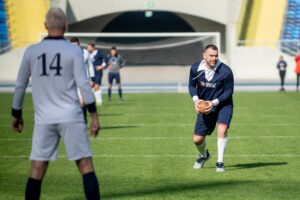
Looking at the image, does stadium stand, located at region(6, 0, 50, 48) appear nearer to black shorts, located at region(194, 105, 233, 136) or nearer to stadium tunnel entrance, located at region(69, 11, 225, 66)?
stadium tunnel entrance, located at region(69, 11, 225, 66)

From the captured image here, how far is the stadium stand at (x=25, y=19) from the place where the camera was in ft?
172

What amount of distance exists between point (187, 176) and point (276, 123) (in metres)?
9.53

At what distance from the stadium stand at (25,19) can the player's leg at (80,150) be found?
44.0 m

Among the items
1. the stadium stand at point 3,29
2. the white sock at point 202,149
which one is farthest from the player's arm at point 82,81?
the stadium stand at point 3,29

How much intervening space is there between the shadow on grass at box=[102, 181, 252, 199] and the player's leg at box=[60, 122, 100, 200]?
2036mm

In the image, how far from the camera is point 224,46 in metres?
54.3

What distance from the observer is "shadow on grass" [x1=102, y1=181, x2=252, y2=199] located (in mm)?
10493

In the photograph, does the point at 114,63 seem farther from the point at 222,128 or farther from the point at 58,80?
the point at 58,80

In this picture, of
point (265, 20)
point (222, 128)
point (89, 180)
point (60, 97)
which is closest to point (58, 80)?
point (60, 97)

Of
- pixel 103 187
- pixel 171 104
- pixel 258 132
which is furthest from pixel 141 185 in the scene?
pixel 171 104

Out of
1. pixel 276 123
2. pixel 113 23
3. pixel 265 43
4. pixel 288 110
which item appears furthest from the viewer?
pixel 113 23

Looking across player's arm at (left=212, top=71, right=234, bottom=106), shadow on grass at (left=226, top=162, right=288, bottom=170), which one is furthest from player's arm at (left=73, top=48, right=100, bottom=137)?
shadow on grass at (left=226, top=162, right=288, bottom=170)

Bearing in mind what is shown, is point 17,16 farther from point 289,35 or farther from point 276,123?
point 276,123

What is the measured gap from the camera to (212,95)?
1275cm
